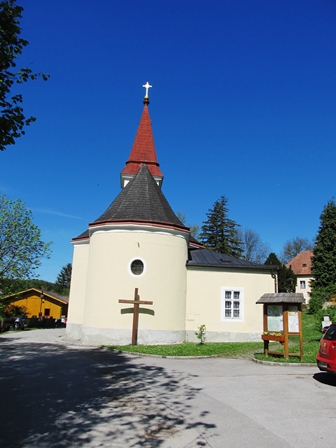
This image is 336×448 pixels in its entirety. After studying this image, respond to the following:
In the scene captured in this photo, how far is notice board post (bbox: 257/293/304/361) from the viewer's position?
1255cm

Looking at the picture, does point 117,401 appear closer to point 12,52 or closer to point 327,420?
point 327,420

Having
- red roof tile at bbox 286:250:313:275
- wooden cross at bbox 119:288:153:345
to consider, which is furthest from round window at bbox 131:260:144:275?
red roof tile at bbox 286:250:313:275

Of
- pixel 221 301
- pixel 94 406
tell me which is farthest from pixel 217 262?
pixel 94 406

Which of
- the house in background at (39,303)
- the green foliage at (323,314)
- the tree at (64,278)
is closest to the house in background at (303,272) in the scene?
the house in background at (39,303)

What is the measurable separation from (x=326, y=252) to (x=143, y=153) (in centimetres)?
2147

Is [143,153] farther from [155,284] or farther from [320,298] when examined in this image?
[320,298]

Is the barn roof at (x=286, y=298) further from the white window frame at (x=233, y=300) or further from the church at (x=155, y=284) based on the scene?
the white window frame at (x=233, y=300)

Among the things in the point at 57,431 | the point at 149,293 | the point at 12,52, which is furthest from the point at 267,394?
the point at 149,293

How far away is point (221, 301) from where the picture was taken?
63.7 ft

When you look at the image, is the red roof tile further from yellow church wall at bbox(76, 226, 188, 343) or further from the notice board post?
the notice board post

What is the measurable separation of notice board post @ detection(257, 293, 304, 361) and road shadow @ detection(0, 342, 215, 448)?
425 centimetres

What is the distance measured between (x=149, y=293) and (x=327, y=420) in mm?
12090

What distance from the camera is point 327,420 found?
614 cm

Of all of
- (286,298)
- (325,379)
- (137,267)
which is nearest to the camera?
(325,379)
